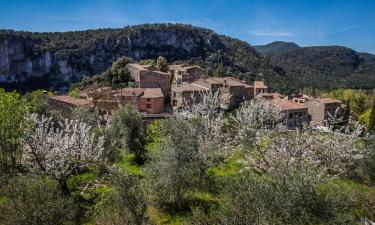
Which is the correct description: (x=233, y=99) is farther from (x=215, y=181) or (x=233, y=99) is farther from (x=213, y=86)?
(x=215, y=181)

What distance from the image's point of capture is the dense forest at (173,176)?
48.8 ft

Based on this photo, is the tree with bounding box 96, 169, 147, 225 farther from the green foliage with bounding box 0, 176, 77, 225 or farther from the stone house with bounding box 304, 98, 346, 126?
the stone house with bounding box 304, 98, 346, 126

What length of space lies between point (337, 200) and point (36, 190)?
12.9 meters

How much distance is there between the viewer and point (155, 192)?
74.4 ft

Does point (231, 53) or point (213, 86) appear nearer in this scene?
point (213, 86)

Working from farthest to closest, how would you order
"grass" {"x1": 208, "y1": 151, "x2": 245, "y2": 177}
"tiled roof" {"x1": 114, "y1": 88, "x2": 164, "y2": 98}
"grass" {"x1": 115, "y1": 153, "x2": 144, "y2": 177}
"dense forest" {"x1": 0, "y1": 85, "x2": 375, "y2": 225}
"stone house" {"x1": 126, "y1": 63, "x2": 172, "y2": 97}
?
"stone house" {"x1": 126, "y1": 63, "x2": 172, "y2": 97} → "tiled roof" {"x1": 114, "y1": 88, "x2": 164, "y2": 98} → "grass" {"x1": 115, "y1": 153, "x2": 144, "y2": 177} → "grass" {"x1": 208, "y1": 151, "x2": 245, "y2": 177} → "dense forest" {"x1": 0, "y1": 85, "x2": 375, "y2": 225}

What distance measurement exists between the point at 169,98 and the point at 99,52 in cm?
11213

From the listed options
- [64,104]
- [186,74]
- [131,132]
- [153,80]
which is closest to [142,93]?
[153,80]

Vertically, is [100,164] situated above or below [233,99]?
below

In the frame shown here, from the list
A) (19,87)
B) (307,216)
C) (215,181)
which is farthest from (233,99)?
(19,87)

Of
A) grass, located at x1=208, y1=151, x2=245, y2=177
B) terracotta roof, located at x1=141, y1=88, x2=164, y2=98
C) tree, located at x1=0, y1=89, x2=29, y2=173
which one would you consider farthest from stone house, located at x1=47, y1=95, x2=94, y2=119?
tree, located at x1=0, y1=89, x2=29, y2=173

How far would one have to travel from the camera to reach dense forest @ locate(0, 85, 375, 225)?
14.9 m

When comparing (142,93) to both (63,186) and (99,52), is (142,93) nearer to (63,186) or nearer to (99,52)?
(63,186)

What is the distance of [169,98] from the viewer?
212 feet
